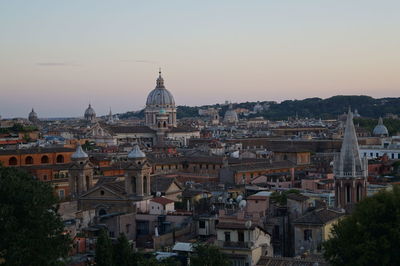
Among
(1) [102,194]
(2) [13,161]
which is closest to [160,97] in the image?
(2) [13,161]

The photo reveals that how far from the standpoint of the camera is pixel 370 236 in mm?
20375

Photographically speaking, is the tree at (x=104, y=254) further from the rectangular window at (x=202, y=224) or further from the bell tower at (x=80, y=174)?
the bell tower at (x=80, y=174)

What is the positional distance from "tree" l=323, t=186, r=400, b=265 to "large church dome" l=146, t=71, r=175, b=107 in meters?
112

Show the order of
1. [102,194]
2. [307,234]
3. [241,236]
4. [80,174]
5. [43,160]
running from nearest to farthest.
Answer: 1. [241,236]
2. [307,234]
3. [102,194]
4. [80,174]
5. [43,160]

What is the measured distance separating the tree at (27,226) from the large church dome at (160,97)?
4415 inches

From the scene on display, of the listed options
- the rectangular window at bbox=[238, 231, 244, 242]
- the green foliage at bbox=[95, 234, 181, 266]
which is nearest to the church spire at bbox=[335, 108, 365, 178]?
the rectangular window at bbox=[238, 231, 244, 242]

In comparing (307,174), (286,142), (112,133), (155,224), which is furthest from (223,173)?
(112,133)

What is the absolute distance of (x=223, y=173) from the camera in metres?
50.6

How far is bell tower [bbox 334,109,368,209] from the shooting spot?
3303cm

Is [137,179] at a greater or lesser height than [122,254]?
greater

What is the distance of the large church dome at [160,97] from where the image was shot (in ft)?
437

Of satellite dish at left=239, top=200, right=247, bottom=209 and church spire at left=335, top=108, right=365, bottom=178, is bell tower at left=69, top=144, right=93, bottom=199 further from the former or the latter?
church spire at left=335, top=108, right=365, bottom=178

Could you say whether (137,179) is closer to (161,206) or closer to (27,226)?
(161,206)

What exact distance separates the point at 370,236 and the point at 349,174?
12838mm
